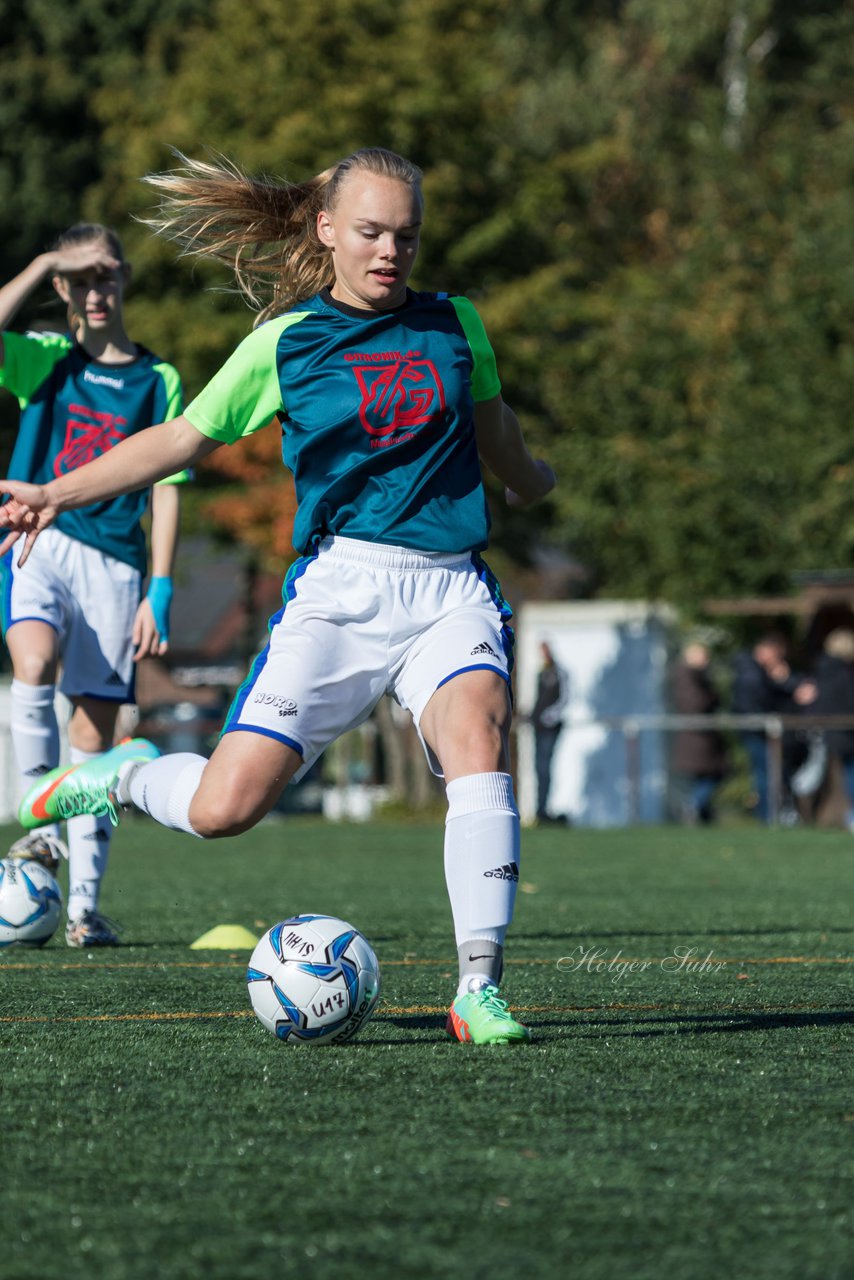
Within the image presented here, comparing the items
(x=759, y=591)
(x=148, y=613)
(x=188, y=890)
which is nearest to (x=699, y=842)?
(x=188, y=890)

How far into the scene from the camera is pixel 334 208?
5.12 meters

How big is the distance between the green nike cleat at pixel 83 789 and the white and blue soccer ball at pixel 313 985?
86cm

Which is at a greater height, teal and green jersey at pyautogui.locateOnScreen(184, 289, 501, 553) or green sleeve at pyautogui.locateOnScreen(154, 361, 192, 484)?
green sleeve at pyautogui.locateOnScreen(154, 361, 192, 484)

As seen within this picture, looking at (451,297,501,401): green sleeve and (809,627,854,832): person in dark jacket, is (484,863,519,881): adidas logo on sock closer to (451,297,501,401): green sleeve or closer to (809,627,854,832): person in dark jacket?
(451,297,501,401): green sleeve

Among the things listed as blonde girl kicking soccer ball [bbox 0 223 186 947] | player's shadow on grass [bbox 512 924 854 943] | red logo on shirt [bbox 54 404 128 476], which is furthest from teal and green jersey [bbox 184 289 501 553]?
player's shadow on grass [bbox 512 924 854 943]

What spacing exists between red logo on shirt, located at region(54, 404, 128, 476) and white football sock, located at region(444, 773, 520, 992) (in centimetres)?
317

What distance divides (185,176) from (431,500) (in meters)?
1.27

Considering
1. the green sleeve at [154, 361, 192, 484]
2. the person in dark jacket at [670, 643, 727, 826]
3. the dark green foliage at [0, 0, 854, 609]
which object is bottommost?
the person in dark jacket at [670, 643, 727, 826]

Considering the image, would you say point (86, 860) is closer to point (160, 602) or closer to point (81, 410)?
point (160, 602)

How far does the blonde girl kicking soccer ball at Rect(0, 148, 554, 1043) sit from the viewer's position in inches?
192

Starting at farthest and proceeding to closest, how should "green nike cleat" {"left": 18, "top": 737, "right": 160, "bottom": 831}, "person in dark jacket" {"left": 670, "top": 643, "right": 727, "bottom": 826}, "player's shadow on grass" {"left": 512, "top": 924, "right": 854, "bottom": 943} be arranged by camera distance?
"person in dark jacket" {"left": 670, "top": 643, "right": 727, "bottom": 826} < "player's shadow on grass" {"left": 512, "top": 924, "right": 854, "bottom": 943} < "green nike cleat" {"left": 18, "top": 737, "right": 160, "bottom": 831}

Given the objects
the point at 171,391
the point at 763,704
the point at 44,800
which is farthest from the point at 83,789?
the point at 763,704

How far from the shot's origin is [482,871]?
4.85 metres

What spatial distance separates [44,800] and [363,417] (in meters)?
1.70
